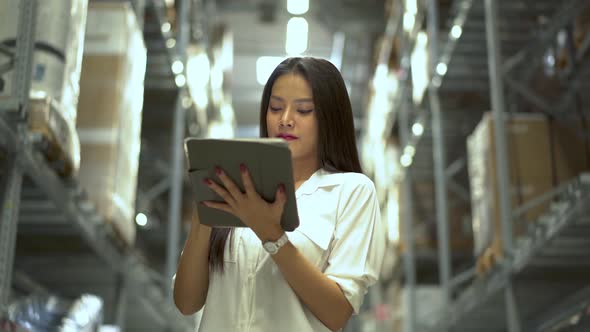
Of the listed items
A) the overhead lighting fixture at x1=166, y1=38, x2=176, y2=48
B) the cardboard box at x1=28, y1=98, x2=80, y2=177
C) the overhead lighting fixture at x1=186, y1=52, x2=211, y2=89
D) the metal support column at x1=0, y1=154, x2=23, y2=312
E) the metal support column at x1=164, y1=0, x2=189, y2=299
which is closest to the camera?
the metal support column at x1=0, y1=154, x2=23, y2=312

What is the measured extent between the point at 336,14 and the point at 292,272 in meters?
13.5

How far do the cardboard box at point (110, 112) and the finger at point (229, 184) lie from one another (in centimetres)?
382

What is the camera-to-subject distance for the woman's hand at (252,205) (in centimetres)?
183

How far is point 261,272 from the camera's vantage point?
200 cm

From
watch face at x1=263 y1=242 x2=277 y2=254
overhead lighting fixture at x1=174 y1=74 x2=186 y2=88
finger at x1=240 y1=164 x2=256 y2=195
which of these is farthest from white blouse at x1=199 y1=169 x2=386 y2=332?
overhead lighting fixture at x1=174 y1=74 x2=186 y2=88

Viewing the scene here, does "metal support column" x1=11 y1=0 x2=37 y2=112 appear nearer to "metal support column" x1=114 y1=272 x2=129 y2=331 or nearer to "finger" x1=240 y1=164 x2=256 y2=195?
"finger" x1=240 y1=164 x2=256 y2=195

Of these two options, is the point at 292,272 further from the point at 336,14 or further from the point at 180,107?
the point at 336,14

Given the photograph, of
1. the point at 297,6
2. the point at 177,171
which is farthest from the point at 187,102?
the point at 297,6

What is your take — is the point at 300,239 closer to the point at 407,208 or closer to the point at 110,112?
the point at 110,112

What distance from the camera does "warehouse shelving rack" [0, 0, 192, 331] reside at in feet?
11.8

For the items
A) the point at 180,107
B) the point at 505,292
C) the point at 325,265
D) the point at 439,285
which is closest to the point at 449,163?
the point at 439,285

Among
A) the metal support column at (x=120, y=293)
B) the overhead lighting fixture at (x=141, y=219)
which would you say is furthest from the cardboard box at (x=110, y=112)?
the overhead lighting fixture at (x=141, y=219)

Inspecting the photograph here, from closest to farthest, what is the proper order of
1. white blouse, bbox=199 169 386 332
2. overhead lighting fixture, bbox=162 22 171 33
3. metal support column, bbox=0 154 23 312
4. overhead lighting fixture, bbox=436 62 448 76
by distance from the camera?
white blouse, bbox=199 169 386 332, metal support column, bbox=0 154 23 312, overhead lighting fixture, bbox=162 22 171 33, overhead lighting fixture, bbox=436 62 448 76

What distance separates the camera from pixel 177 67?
8969mm
